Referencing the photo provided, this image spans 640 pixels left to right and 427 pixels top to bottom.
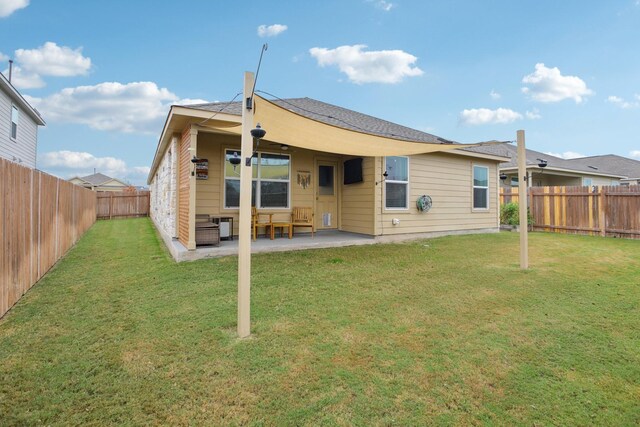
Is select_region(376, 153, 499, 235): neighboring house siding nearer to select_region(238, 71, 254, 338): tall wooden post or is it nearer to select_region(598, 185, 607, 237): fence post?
select_region(598, 185, 607, 237): fence post

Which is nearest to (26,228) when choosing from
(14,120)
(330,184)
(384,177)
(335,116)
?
(330,184)

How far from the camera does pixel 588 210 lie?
9422mm

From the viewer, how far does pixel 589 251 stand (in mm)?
6668

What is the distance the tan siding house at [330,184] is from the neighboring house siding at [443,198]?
3 cm

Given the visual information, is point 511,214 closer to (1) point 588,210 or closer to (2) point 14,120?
(1) point 588,210

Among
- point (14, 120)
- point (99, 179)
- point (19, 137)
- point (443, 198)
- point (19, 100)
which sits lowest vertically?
point (443, 198)

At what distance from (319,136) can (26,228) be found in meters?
4.08

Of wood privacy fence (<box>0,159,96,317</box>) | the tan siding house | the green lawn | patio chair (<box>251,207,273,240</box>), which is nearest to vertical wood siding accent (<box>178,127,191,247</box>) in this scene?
the tan siding house

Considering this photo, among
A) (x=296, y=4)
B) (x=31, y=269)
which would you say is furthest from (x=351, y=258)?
(x=296, y=4)

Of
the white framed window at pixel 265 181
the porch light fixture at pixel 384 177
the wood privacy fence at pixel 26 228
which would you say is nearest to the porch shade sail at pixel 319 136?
the porch light fixture at pixel 384 177

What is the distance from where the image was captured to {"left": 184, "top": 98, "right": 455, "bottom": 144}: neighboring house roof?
19.4ft

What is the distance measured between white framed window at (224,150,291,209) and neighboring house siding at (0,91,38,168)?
864cm

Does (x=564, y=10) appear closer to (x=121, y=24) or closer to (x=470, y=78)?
(x=470, y=78)

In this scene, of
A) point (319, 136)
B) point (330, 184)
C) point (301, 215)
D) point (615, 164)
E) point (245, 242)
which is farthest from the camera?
point (615, 164)
